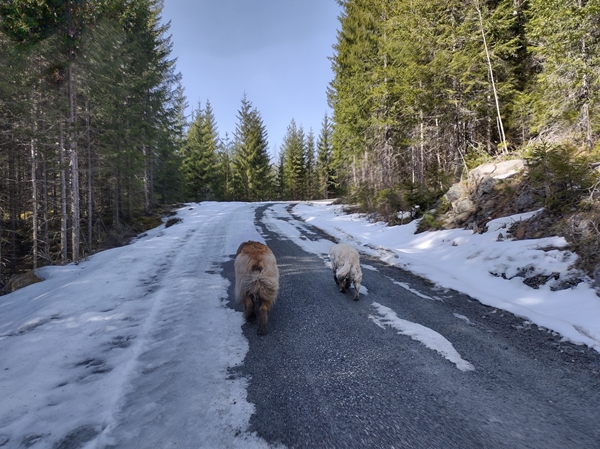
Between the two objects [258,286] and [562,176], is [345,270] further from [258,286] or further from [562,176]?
[562,176]

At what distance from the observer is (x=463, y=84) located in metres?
13.0

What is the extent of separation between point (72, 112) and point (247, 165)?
2752 cm

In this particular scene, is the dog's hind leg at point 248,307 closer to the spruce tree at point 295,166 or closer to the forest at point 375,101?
the forest at point 375,101

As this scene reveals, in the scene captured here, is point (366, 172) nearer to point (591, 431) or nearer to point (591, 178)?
point (591, 178)

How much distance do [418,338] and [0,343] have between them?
5176mm

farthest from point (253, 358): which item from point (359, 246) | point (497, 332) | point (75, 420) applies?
point (359, 246)

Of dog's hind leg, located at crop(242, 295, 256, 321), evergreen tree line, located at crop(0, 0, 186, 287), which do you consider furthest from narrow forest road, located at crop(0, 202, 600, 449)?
evergreen tree line, located at crop(0, 0, 186, 287)

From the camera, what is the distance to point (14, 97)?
11.0m

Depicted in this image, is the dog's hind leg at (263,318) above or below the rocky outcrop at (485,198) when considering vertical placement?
below

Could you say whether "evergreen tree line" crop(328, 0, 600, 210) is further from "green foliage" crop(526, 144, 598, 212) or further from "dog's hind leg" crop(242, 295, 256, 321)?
"dog's hind leg" crop(242, 295, 256, 321)

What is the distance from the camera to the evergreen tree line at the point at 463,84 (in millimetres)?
7992

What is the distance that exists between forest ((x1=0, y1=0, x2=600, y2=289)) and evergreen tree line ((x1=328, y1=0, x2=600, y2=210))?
7 cm

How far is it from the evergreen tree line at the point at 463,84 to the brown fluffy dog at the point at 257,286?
844 cm

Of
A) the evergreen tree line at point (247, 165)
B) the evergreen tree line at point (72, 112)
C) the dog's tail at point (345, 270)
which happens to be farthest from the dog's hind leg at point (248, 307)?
the evergreen tree line at point (247, 165)
